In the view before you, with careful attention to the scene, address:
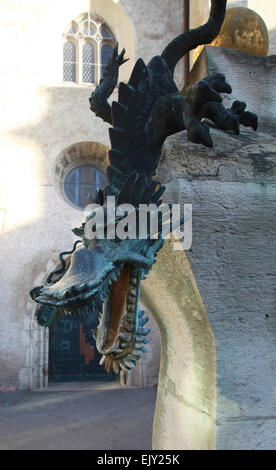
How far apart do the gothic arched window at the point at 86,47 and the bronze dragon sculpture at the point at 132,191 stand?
8.40 metres

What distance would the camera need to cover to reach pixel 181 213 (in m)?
1.37

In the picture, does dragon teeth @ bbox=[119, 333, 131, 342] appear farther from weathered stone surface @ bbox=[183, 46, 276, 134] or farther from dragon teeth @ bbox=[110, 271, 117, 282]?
weathered stone surface @ bbox=[183, 46, 276, 134]

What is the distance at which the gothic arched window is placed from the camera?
30.3 feet

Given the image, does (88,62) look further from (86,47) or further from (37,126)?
(37,126)

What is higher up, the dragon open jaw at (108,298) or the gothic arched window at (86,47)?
the gothic arched window at (86,47)

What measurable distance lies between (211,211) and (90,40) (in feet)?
30.1

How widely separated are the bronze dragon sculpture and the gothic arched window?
27.6 ft

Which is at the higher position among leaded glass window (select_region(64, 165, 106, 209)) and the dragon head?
leaded glass window (select_region(64, 165, 106, 209))

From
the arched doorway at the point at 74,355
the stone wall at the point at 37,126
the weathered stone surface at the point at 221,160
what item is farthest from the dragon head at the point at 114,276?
the arched doorway at the point at 74,355

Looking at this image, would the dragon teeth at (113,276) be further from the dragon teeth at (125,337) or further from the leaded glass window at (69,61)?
the leaded glass window at (69,61)

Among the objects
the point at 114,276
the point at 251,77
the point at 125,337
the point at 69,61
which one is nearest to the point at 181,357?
the point at 125,337

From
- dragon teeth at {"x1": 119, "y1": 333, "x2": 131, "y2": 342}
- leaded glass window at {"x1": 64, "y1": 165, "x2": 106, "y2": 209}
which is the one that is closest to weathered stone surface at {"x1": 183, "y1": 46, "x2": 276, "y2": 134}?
dragon teeth at {"x1": 119, "y1": 333, "x2": 131, "y2": 342}

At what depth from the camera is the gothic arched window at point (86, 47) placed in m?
9.23

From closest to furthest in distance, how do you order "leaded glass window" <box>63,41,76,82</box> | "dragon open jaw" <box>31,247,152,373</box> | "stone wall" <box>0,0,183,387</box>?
"dragon open jaw" <box>31,247,152,373</box>
"stone wall" <box>0,0,183,387</box>
"leaded glass window" <box>63,41,76,82</box>
